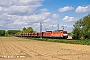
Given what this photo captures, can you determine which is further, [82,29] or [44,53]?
[82,29]

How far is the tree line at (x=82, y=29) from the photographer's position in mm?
81625

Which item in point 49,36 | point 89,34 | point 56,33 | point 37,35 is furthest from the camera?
point 37,35

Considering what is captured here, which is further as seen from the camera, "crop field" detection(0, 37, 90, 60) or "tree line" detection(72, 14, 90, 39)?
"tree line" detection(72, 14, 90, 39)

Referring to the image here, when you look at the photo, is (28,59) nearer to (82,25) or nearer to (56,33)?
(56,33)

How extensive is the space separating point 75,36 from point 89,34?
43.2 ft

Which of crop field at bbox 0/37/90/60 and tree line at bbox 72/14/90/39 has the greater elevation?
Result: tree line at bbox 72/14/90/39

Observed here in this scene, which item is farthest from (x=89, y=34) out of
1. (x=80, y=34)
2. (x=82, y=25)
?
(x=82, y=25)

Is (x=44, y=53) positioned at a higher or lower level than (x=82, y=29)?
lower

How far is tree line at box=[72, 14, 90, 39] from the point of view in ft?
268

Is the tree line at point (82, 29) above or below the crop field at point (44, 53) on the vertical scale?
above

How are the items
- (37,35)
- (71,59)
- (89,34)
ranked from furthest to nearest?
(37,35) < (89,34) < (71,59)

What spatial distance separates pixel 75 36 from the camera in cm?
8969

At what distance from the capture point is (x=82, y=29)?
3610 inches

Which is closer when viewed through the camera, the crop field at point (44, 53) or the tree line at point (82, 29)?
the crop field at point (44, 53)
